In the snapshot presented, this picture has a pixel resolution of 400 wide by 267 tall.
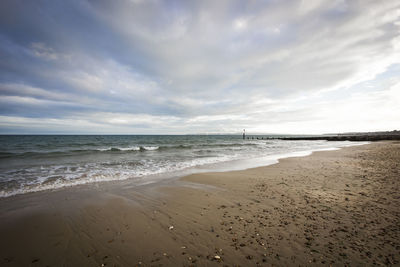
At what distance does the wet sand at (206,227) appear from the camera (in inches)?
121

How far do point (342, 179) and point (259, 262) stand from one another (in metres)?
7.87

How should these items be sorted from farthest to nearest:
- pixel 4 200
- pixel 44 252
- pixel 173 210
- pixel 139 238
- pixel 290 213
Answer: pixel 4 200 → pixel 173 210 → pixel 290 213 → pixel 139 238 → pixel 44 252

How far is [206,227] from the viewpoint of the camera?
4.07 m

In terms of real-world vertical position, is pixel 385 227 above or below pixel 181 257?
above

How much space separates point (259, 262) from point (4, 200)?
9064mm

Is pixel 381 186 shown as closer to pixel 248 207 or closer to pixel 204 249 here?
pixel 248 207

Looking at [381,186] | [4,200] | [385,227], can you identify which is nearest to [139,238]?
[385,227]

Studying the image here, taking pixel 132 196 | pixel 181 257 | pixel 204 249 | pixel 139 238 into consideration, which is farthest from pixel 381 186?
pixel 132 196

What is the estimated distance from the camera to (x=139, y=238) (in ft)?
12.2

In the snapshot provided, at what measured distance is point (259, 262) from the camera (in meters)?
2.90

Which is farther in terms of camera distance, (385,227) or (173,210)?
(173,210)

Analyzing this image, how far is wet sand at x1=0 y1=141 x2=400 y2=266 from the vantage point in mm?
3074

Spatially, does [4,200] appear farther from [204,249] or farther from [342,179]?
[342,179]

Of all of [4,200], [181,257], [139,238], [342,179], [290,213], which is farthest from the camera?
[342,179]
